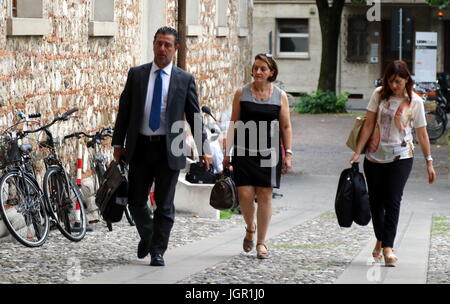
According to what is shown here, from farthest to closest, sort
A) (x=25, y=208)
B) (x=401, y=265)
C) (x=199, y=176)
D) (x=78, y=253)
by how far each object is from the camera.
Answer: (x=199, y=176) < (x=25, y=208) < (x=78, y=253) < (x=401, y=265)

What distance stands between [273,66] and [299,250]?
1847mm

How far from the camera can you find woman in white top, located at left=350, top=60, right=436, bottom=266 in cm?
955

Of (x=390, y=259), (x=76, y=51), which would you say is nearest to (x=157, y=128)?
(x=390, y=259)

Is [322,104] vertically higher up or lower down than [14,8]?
lower down

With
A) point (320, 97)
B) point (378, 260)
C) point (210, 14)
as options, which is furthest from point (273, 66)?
point (320, 97)

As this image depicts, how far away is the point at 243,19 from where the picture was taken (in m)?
24.5

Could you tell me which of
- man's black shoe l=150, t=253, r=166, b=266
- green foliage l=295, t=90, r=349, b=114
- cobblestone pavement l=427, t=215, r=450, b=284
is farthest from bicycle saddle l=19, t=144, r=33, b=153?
green foliage l=295, t=90, r=349, b=114

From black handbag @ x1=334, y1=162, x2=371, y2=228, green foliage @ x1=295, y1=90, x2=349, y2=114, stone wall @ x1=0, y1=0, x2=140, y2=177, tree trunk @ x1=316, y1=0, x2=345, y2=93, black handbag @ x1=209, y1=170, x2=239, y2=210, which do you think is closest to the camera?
black handbag @ x1=334, y1=162, x2=371, y2=228

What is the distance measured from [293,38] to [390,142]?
3770 cm

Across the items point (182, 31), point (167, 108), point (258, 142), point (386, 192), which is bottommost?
point (386, 192)

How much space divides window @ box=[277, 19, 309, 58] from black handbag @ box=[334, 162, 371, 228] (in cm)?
3713

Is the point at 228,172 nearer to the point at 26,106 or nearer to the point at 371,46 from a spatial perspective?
the point at 26,106

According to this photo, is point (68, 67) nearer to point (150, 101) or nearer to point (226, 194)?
point (226, 194)

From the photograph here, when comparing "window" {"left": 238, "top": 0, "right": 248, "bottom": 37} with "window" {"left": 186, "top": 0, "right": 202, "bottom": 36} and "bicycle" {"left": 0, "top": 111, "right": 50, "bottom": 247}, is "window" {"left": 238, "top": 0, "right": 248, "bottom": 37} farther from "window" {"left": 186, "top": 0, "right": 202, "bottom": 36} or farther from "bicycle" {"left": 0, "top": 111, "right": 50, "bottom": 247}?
"bicycle" {"left": 0, "top": 111, "right": 50, "bottom": 247}
